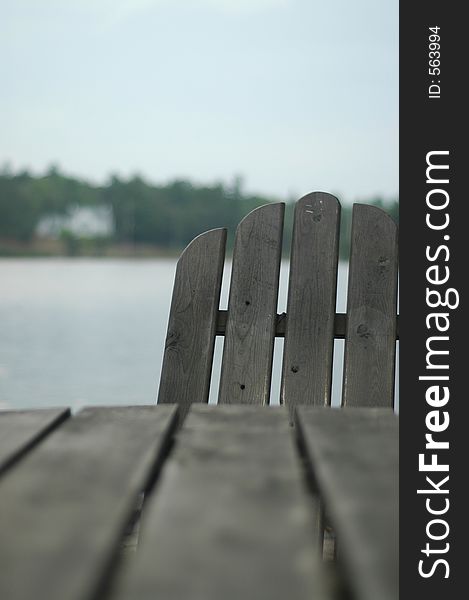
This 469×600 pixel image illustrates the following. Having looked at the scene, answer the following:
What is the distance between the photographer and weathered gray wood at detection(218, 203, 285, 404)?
6.65ft

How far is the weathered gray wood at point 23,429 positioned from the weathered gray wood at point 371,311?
1.10 meters

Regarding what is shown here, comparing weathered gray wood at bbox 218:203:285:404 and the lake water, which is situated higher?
the lake water

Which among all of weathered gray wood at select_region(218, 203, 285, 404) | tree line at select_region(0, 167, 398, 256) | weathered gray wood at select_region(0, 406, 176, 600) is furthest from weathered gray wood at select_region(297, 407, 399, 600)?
tree line at select_region(0, 167, 398, 256)

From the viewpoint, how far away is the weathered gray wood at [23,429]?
0.87 metres

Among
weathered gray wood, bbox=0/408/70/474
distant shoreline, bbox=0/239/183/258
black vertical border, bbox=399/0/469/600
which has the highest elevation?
distant shoreline, bbox=0/239/183/258

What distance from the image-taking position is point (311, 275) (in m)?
2.12

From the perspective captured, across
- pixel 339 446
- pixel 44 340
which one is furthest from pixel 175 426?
pixel 44 340

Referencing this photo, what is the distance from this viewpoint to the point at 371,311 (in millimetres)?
2080

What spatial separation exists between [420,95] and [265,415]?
1.82 feet

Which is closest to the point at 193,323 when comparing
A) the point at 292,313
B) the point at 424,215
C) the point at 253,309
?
the point at 253,309

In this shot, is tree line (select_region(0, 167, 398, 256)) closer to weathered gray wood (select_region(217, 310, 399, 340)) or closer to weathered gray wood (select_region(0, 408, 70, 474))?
weathered gray wood (select_region(217, 310, 399, 340))

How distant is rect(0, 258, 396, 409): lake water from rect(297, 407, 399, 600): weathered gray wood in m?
3.56

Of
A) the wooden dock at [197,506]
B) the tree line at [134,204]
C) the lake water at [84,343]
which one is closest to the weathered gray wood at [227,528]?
the wooden dock at [197,506]

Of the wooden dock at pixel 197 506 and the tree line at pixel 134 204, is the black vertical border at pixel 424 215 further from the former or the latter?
the tree line at pixel 134 204
